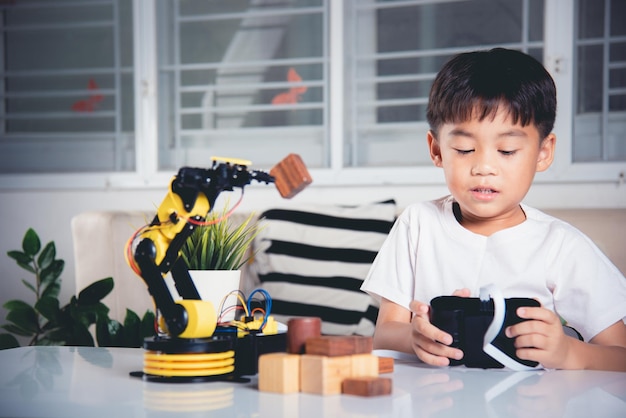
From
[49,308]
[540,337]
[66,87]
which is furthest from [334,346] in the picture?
[66,87]

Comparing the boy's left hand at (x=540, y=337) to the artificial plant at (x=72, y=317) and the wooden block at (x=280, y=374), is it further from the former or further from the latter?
the artificial plant at (x=72, y=317)

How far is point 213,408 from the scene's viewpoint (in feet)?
2.36

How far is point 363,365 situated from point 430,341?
0.75 feet

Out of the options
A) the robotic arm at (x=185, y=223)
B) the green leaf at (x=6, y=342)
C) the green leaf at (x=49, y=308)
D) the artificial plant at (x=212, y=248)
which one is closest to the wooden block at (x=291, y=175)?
the robotic arm at (x=185, y=223)

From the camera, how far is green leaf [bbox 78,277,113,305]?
234cm

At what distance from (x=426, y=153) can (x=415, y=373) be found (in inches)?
85.5

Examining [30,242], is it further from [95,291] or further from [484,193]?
[484,193]

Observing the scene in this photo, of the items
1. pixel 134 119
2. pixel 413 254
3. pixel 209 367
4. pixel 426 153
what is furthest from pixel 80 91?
pixel 209 367

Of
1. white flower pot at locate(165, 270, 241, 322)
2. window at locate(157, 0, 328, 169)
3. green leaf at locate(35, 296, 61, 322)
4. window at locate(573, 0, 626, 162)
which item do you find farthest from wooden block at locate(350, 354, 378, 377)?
window at locate(157, 0, 328, 169)

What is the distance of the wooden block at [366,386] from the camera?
75 cm

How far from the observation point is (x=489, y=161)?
1184mm

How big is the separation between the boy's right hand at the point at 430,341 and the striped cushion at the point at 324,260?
1.42m

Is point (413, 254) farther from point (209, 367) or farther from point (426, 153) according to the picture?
point (426, 153)

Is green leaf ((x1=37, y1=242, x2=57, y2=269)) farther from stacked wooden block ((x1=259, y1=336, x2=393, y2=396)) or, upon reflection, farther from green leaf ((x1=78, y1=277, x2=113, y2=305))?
stacked wooden block ((x1=259, y1=336, x2=393, y2=396))
